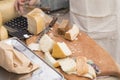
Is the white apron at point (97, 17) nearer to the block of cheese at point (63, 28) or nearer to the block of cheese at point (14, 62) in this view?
the block of cheese at point (63, 28)

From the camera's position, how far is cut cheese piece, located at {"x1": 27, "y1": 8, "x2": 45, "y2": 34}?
90 centimetres

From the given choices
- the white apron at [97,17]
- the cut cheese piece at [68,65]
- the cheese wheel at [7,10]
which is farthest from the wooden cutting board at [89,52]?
the white apron at [97,17]

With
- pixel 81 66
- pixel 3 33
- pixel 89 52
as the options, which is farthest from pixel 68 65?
pixel 3 33

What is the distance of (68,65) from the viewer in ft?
2.37

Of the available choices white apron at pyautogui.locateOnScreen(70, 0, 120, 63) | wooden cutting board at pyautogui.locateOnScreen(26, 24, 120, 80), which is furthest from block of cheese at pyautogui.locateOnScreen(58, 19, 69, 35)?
white apron at pyautogui.locateOnScreen(70, 0, 120, 63)

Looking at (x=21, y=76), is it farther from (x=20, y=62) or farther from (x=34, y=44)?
(x=34, y=44)

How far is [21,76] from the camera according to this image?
2.24 ft

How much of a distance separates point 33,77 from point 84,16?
Result: 74cm

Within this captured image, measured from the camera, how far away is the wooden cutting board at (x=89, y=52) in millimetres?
775

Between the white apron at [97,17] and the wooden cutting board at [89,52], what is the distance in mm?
417

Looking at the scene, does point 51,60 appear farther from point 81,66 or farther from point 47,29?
point 47,29

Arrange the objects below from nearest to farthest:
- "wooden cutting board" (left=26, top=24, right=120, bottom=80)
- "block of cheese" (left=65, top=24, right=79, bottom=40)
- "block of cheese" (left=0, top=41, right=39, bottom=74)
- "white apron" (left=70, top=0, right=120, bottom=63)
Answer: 1. "block of cheese" (left=0, top=41, right=39, bottom=74)
2. "wooden cutting board" (left=26, top=24, right=120, bottom=80)
3. "block of cheese" (left=65, top=24, right=79, bottom=40)
4. "white apron" (left=70, top=0, right=120, bottom=63)

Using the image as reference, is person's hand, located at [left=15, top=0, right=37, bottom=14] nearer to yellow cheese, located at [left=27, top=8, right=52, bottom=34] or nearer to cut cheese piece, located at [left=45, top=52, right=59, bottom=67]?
yellow cheese, located at [left=27, top=8, right=52, bottom=34]

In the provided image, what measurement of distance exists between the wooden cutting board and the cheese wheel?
0.46 feet
